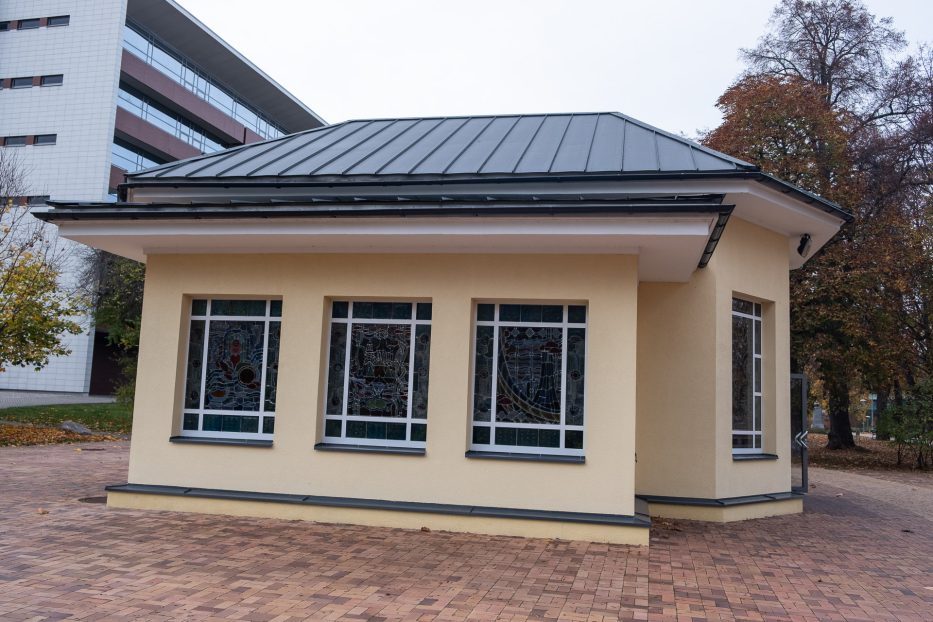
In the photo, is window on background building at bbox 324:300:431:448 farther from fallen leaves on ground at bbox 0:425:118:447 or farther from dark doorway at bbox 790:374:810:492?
fallen leaves on ground at bbox 0:425:118:447

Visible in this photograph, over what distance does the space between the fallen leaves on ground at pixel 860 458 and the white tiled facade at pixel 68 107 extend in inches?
1162

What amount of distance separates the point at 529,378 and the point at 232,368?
12.0 ft

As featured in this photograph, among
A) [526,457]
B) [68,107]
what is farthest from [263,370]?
[68,107]

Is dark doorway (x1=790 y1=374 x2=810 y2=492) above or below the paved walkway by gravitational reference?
above

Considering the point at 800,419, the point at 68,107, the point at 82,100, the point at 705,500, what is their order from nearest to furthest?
the point at 705,500, the point at 800,419, the point at 82,100, the point at 68,107

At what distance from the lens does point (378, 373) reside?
8875 millimetres

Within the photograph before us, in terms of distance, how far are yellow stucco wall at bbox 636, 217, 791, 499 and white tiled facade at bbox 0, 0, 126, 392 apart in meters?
30.2

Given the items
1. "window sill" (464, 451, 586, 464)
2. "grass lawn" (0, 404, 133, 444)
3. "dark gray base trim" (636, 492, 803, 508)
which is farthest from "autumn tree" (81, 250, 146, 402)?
"dark gray base trim" (636, 492, 803, 508)

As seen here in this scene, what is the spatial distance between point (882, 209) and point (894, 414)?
18.6 feet

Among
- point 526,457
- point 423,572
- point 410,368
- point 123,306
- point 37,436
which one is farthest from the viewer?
point 123,306

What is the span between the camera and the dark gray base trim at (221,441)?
28.8 ft

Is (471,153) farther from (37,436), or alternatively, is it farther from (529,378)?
(37,436)

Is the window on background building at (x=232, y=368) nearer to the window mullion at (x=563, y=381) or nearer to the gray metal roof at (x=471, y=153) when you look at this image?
the gray metal roof at (x=471, y=153)

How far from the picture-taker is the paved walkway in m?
26.9
